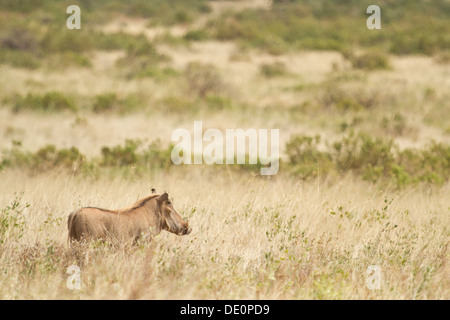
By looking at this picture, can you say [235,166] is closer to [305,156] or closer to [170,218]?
[305,156]

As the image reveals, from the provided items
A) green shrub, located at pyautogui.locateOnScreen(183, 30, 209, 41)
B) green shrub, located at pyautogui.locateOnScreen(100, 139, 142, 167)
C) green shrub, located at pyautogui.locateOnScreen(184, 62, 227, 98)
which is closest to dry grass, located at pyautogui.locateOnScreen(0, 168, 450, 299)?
green shrub, located at pyautogui.locateOnScreen(100, 139, 142, 167)

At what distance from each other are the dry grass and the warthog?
4.2 inches

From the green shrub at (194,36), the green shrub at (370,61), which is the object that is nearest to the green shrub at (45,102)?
the green shrub at (370,61)

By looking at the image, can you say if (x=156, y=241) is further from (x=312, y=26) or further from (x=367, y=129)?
(x=312, y=26)

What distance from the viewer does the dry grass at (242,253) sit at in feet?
12.7

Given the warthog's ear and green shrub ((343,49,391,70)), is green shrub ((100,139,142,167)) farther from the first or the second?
green shrub ((343,49,391,70))

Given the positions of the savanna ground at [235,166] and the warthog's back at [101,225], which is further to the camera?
the savanna ground at [235,166]

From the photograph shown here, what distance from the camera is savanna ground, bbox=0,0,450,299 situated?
411 centimetres

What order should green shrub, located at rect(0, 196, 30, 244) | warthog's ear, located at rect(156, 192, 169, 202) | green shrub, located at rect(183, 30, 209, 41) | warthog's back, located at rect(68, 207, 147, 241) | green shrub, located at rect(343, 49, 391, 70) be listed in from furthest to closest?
green shrub, located at rect(183, 30, 209, 41) < green shrub, located at rect(343, 49, 391, 70) < green shrub, located at rect(0, 196, 30, 244) < warthog's ear, located at rect(156, 192, 169, 202) < warthog's back, located at rect(68, 207, 147, 241)

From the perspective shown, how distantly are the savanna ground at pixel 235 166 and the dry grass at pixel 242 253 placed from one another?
2 cm

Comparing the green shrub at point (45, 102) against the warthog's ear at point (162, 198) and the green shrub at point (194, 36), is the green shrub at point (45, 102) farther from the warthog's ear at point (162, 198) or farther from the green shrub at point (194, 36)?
the green shrub at point (194, 36)

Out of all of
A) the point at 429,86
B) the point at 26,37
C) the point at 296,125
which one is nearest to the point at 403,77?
the point at 429,86

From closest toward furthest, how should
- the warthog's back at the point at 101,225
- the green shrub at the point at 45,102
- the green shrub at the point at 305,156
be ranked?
the warthog's back at the point at 101,225 < the green shrub at the point at 305,156 < the green shrub at the point at 45,102
